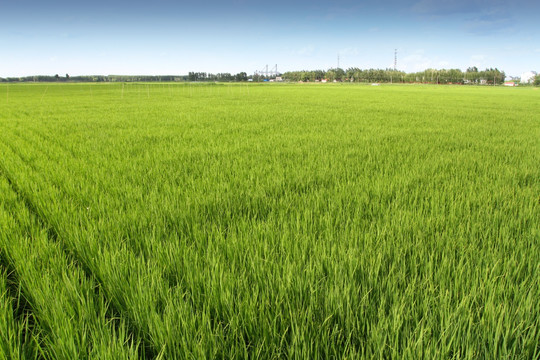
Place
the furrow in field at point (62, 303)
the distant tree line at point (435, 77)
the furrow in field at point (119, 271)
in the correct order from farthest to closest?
the distant tree line at point (435, 77) → the furrow in field at point (119, 271) → the furrow in field at point (62, 303)

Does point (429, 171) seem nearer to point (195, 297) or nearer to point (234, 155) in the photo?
point (234, 155)

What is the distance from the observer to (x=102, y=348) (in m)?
0.98

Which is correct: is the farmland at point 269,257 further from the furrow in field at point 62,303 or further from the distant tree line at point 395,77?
the distant tree line at point 395,77

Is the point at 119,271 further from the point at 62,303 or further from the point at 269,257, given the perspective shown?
the point at 269,257

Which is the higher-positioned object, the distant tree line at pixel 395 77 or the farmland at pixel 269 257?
the distant tree line at pixel 395 77

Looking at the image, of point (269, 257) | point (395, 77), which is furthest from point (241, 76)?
point (269, 257)

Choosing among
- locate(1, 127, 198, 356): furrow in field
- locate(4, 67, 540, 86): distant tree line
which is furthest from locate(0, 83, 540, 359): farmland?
locate(4, 67, 540, 86): distant tree line

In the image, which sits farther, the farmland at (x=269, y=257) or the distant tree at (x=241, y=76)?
the distant tree at (x=241, y=76)

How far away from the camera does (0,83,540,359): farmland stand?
3.63 ft

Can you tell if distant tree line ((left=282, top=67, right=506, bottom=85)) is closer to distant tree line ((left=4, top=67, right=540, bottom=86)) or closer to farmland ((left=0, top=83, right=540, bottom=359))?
distant tree line ((left=4, top=67, right=540, bottom=86))

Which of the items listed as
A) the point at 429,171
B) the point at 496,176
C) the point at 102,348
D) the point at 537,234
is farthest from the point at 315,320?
the point at 496,176

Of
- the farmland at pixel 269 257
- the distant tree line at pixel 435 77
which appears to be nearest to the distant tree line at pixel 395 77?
the distant tree line at pixel 435 77

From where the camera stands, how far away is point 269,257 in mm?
1652

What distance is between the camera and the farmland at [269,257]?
1.11m
